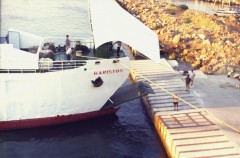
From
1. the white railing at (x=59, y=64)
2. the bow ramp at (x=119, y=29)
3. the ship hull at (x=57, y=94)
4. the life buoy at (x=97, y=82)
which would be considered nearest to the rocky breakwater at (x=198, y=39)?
the bow ramp at (x=119, y=29)

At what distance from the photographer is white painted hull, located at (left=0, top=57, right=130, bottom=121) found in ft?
74.6

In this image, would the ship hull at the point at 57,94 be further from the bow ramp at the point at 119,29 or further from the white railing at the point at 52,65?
the bow ramp at the point at 119,29

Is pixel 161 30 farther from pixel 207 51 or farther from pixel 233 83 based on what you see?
pixel 233 83

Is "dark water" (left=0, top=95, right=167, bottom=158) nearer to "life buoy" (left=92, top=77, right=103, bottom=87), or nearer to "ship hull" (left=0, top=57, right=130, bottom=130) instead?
"ship hull" (left=0, top=57, right=130, bottom=130)

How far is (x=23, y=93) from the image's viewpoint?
22.9 m

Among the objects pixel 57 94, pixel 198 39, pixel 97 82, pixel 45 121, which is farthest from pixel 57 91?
pixel 198 39

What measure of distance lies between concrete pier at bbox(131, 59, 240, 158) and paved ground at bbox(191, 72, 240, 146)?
51 centimetres

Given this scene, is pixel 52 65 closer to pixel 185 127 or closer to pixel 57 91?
pixel 57 91

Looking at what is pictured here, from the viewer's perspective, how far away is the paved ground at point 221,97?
77.2 ft

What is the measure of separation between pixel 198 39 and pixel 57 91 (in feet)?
81.0

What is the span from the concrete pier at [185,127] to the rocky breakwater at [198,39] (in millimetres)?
7606

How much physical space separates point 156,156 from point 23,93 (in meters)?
9.17

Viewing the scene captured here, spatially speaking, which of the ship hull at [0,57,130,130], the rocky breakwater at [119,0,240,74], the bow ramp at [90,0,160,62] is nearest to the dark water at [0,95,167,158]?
the ship hull at [0,57,130,130]

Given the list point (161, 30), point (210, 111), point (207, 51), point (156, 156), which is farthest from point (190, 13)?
point (156, 156)
